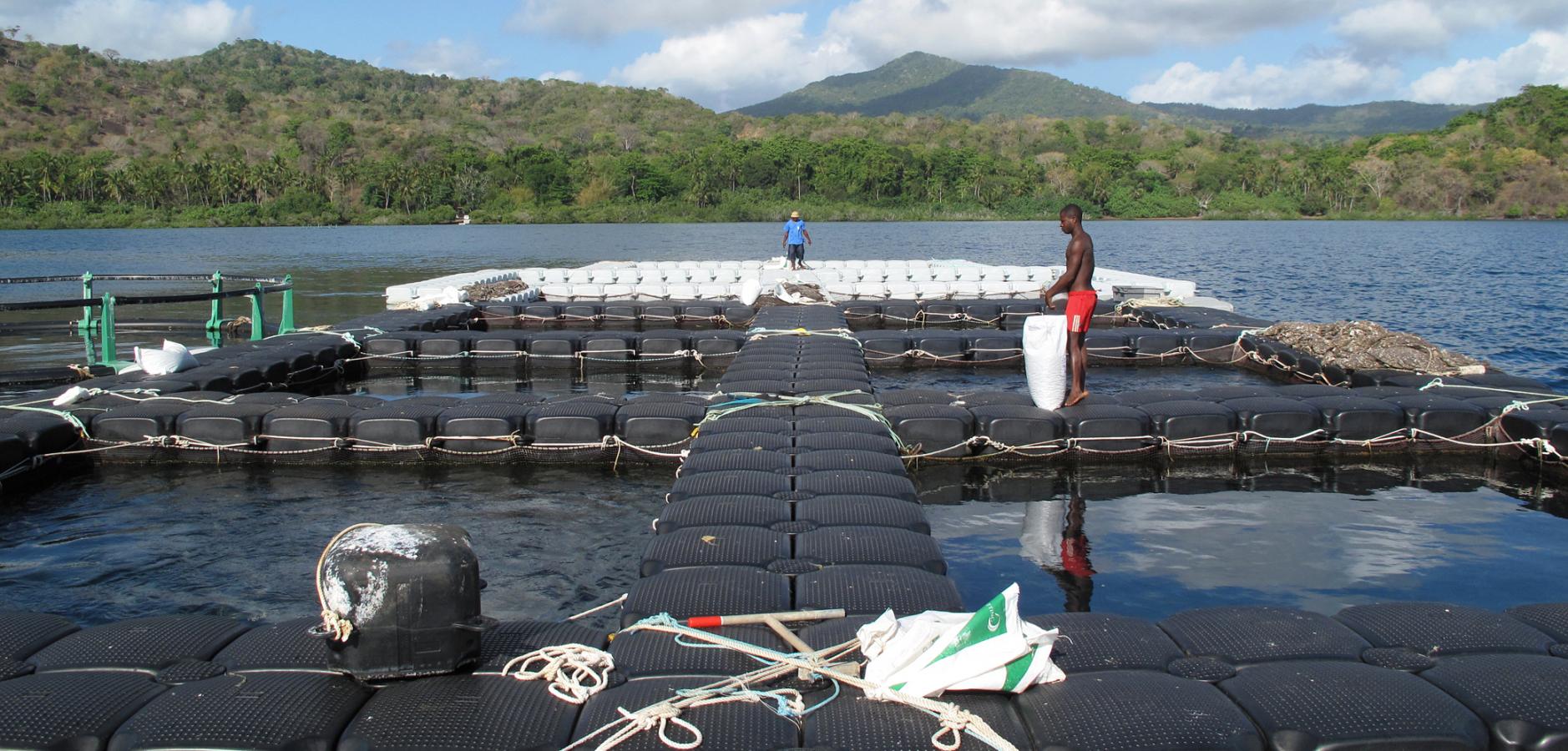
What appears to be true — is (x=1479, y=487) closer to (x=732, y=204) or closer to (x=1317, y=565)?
(x=1317, y=565)

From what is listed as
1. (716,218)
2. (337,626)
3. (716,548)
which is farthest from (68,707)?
(716,218)

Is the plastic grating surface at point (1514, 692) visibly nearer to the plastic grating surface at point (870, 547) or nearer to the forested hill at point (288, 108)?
the plastic grating surface at point (870, 547)

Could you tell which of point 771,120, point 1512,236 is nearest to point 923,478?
point 1512,236

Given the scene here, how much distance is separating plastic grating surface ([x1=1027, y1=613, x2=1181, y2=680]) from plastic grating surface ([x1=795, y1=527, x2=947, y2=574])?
0.78 metres

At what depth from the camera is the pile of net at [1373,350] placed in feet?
36.1

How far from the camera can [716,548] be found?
480 cm

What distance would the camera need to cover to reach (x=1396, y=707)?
10.6 feet

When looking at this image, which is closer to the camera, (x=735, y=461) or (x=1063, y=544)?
(x=735, y=461)

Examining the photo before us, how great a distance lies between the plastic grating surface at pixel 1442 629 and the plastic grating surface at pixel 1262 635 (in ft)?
0.38

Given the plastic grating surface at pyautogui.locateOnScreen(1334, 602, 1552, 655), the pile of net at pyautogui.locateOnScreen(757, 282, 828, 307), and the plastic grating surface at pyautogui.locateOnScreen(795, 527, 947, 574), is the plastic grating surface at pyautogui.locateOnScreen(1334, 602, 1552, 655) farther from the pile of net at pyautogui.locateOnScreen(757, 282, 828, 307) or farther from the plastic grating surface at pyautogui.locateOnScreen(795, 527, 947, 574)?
the pile of net at pyautogui.locateOnScreen(757, 282, 828, 307)

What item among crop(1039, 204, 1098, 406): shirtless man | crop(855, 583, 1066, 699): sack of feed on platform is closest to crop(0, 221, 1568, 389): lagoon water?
crop(1039, 204, 1098, 406): shirtless man

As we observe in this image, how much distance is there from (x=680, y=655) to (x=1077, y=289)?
6.04 meters

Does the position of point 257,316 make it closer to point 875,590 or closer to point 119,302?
point 119,302

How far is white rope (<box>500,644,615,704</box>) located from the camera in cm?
334
